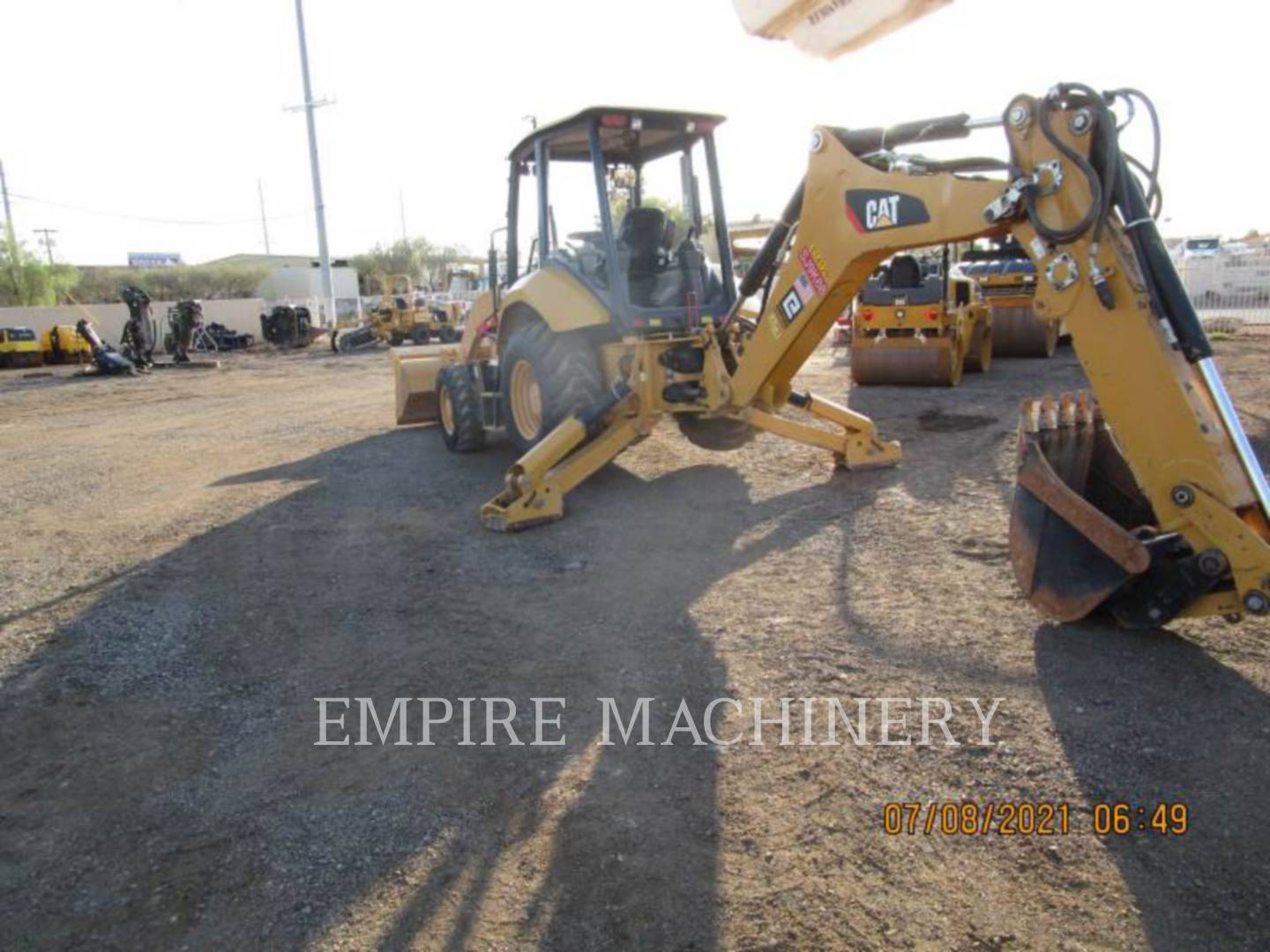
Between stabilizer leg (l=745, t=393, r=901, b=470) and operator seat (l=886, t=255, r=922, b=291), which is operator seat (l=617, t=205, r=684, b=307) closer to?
stabilizer leg (l=745, t=393, r=901, b=470)

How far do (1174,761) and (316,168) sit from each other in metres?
32.4

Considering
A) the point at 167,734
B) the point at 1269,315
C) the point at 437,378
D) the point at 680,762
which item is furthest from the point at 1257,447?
the point at 1269,315

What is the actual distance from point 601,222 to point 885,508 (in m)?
2.76

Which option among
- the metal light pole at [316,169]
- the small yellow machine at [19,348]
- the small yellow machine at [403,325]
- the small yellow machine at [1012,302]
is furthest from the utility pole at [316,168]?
Answer: the small yellow machine at [1012,302]

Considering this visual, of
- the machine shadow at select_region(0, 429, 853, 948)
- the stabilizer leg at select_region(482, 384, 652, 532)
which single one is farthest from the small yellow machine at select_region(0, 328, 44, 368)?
the stabilizer leg at select_region(482, 384, 652, 532)

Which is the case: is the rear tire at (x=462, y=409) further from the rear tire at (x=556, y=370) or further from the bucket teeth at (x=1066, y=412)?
the bucket teeth at (x=1066, y=412)

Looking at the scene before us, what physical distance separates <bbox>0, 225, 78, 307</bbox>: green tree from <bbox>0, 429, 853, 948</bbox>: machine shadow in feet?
134

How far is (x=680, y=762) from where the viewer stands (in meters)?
3.02

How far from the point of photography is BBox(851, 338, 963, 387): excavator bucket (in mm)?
11016

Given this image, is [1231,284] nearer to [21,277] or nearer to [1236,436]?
[1236,436]

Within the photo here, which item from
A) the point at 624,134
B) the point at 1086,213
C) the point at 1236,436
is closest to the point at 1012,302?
the point at 624,134

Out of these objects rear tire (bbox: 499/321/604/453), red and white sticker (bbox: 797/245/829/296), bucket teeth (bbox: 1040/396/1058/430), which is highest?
red and white sticker (bbox: 797/245/829/296)

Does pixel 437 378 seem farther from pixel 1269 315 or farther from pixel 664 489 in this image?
pixel 1269 315

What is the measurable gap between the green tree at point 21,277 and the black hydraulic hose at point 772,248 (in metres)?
42.1
